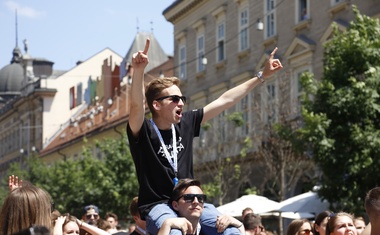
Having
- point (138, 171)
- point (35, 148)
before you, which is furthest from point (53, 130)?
point (138, 171)

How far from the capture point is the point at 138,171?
25.3 feet

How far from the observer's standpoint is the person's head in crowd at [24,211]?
633cm

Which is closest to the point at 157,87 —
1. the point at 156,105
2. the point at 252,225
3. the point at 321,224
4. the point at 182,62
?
the point at 156,105

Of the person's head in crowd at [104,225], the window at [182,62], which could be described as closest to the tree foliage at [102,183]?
the window at [182,62]

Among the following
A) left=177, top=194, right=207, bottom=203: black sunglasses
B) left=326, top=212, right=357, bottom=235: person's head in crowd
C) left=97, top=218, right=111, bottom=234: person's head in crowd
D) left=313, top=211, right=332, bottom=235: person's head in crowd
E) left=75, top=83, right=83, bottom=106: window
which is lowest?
left=177, top=194, right=207, bottom=203: black sunglasses

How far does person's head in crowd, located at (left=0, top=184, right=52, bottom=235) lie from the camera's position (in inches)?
249

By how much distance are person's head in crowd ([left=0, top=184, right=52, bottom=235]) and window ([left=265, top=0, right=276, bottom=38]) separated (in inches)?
1322

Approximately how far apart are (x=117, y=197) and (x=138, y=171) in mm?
35824

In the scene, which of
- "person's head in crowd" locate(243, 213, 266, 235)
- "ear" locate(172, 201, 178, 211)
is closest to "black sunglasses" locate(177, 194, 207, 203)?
"ear" locate(172, 201, 178, 211)

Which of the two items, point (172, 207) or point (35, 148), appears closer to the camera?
point (172, 207)

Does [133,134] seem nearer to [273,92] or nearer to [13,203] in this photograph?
[13,203]

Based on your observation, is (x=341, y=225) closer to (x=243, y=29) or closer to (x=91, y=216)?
(x=91, y=216)

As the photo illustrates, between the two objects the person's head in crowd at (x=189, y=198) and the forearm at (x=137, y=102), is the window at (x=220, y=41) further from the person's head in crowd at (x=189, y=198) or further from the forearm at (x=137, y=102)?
the person's head in crowd at (x=189, y=198)

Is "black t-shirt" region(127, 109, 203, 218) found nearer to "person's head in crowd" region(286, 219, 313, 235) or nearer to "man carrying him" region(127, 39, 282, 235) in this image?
"man carrying him" region(127, 39, 282, 235)
